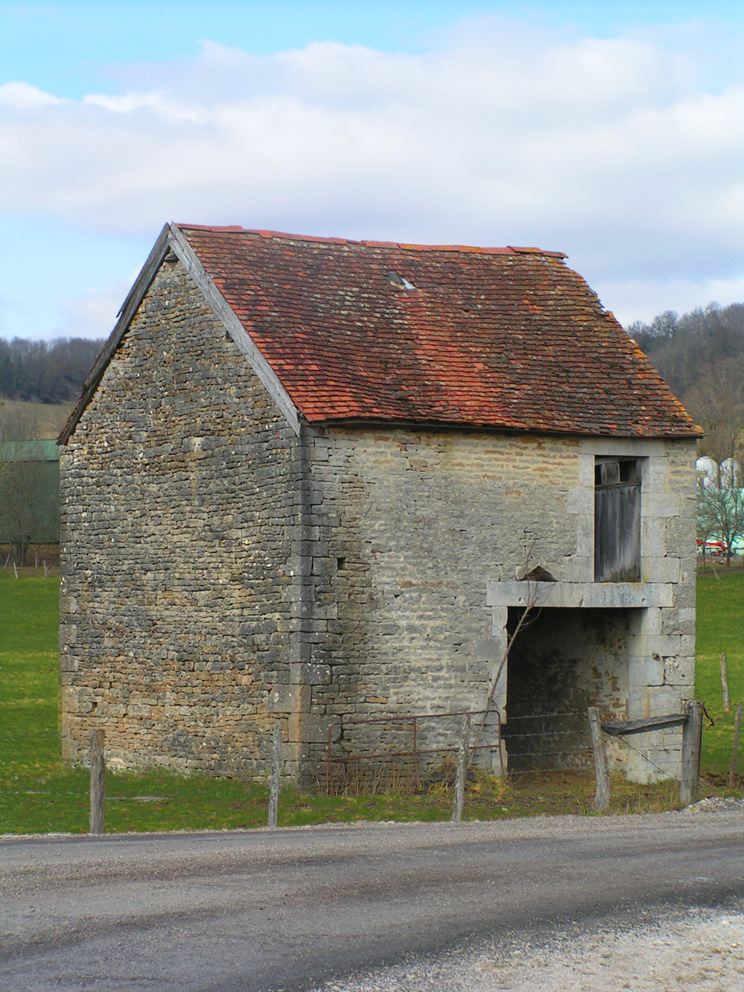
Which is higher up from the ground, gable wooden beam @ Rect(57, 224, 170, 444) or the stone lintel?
gable wooden beam @ Rect(57, 224, 170, 444)

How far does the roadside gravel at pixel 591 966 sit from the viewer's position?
24.7 feet

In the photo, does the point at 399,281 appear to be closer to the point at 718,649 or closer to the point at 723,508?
the point at 718,649

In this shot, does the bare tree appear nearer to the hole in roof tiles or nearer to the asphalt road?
the hole in roof tiles

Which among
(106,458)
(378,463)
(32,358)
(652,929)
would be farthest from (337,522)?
(32,358)

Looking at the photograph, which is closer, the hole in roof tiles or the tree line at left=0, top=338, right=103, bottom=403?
the hole in roof tiles

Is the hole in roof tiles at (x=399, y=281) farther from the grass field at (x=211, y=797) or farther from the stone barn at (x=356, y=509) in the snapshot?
the grass field at (x=211, y=797)

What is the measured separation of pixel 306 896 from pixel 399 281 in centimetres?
1323

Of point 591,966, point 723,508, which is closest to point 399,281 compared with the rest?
point 591,966

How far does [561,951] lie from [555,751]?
13.0 metres

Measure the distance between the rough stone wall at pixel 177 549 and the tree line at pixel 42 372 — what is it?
306 feet

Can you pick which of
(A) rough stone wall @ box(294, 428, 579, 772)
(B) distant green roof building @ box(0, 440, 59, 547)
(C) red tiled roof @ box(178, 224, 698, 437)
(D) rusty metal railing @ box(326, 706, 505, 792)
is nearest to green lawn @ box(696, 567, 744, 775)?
(D) rusty metal railing @ box(326, 706, 505, 792)

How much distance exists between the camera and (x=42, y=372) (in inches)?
4631

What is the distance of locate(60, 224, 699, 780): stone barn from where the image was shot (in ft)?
59.6

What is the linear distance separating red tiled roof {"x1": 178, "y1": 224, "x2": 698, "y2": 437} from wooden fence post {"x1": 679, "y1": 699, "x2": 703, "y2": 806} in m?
4.41
